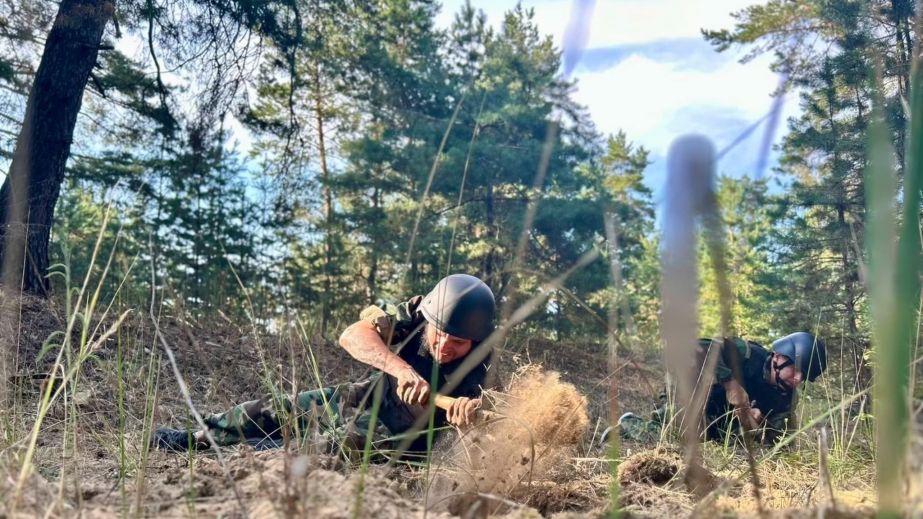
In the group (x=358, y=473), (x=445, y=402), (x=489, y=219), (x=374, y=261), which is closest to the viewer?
(x=358, y=473)

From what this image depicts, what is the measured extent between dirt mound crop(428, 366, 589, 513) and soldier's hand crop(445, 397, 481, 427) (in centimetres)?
9

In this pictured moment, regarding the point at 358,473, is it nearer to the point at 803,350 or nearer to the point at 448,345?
the point at 448,345

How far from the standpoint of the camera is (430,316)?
11.7ft

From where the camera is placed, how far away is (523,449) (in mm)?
2580

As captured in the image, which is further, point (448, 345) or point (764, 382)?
point (764, 382)

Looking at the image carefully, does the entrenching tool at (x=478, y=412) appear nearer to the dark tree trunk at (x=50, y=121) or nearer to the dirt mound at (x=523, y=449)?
the dirt mound at (x=523, y=449)

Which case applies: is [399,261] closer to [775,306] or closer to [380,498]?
[775,306]

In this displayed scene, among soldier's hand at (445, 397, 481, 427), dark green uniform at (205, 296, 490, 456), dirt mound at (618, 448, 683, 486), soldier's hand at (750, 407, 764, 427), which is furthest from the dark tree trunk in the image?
soldier's hand at (750, 407, 764, 427)

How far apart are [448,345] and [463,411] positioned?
78 cm

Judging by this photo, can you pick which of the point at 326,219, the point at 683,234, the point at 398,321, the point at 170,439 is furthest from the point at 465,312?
the point at 326,219

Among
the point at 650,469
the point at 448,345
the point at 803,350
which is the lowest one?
the point at 650,469

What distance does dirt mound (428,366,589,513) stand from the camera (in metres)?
2.38

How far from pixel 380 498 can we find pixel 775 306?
8099mm

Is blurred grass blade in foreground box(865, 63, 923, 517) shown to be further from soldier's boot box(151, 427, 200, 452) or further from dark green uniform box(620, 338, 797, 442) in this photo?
dark green uniform box(620, 338, 797, 442)
